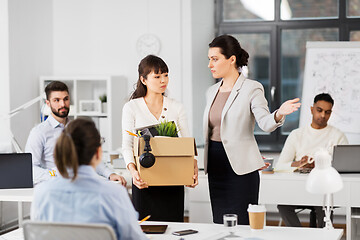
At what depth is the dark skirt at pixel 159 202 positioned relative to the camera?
10.5 ft

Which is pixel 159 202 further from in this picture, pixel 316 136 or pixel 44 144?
pixel 316 136

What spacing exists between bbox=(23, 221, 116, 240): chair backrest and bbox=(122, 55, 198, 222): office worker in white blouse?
1.22 m

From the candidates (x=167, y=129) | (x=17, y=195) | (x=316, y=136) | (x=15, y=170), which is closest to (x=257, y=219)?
(x=167, y=129)

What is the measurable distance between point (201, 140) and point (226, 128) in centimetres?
329

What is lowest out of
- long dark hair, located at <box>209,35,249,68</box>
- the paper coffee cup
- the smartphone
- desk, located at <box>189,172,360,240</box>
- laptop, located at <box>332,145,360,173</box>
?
desk, located at <box>189,172,360,240</box>

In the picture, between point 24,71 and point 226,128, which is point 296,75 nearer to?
point 24,71

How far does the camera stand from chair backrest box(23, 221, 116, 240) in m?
1.88

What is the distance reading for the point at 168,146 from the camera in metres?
3.03

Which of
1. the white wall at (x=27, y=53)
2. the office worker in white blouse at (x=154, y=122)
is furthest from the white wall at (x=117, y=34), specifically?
the office worker in white blouse at (x=154, y=122)

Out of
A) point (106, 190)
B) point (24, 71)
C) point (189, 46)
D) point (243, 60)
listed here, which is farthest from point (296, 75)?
point (106, 190)

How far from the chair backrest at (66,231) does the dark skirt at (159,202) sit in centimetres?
125

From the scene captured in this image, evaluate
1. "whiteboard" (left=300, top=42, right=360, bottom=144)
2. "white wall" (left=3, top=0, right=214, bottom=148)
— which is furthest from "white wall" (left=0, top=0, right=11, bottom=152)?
"whiteboard" (left=300, top=42, right=360, bottom=144)

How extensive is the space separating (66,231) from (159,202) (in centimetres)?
132

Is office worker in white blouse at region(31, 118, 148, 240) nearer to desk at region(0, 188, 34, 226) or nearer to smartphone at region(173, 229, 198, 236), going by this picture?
smartphone at region(173, 229, 198, 236)
